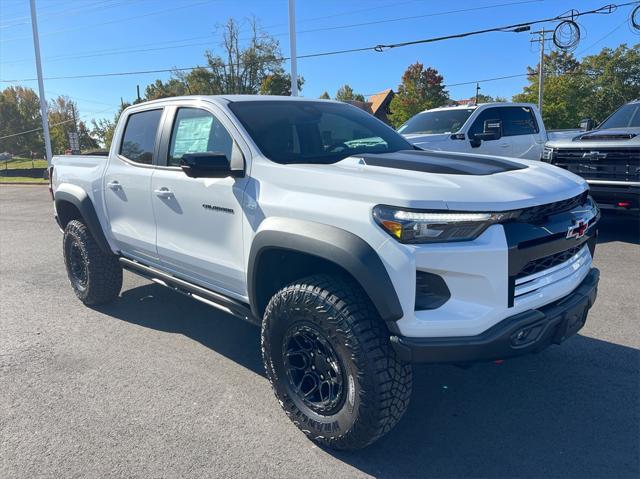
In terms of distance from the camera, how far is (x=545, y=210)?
8.46 ft

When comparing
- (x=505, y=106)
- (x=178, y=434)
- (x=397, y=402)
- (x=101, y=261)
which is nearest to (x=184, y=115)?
(x=101, y=261)

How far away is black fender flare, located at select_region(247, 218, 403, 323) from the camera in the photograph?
2.35 meters

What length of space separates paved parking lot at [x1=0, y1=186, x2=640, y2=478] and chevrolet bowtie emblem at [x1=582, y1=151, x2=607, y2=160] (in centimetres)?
281

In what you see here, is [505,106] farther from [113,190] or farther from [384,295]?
[384,295]

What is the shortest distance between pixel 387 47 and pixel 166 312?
1732 cm

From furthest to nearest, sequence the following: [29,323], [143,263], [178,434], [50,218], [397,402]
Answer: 1. [50,218]
2. [29,323]
3. [143,263]
4. [178,434]
5. [397,402]

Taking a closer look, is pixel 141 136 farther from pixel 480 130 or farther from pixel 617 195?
pixel 480 130

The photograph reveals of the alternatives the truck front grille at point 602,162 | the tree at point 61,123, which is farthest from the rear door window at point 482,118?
the tree at point 61,123

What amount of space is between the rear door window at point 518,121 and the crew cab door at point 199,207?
7.75 meters

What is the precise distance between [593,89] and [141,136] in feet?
167

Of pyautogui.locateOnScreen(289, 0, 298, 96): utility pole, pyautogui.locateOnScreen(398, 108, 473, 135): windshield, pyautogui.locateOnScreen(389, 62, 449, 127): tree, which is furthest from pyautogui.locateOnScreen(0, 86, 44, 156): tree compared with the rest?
pyautogui.locateOnScreen(398, 108, 473, 135): windshield

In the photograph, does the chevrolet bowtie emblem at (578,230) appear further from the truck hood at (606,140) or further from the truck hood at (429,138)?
the truck hood at (429,138)

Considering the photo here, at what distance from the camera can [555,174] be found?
9.78 feet

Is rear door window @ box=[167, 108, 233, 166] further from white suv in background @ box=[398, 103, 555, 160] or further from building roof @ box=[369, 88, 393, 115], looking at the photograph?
building roof @ box=[369, 88, 393, 115]
